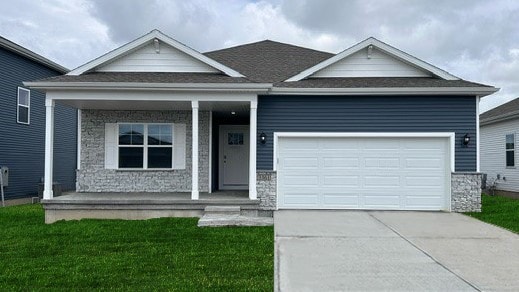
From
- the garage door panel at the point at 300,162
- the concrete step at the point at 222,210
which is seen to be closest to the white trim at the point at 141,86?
the garage door panel at the point at 300,162

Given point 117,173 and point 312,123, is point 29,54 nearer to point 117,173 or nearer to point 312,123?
point 117,173

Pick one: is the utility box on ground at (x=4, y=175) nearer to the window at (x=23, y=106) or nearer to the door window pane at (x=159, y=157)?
the window at (x=23, y=106)

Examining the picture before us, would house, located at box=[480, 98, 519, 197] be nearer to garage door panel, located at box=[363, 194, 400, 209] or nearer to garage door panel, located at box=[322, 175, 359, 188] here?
garage door panel, located at box=[363, 194, 400, 209]

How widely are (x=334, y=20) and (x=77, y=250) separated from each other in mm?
13054

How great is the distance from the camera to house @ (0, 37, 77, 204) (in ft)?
50.9

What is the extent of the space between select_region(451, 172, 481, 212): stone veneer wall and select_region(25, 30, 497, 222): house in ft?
0.08

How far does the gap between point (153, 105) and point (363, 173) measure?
5.80 meters

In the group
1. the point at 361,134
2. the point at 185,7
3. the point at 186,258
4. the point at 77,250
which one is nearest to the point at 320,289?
the point at 186,258

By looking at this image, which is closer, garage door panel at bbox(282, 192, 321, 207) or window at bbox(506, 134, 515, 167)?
garage door panel at bbox(282, 192, 321, 207)

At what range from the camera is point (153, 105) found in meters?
12.4

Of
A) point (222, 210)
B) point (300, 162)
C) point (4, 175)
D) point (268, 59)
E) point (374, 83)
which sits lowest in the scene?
point (222, 210)

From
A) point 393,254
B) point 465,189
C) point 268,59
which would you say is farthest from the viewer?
point 268,59

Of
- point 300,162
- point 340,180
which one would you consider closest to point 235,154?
point 300,162

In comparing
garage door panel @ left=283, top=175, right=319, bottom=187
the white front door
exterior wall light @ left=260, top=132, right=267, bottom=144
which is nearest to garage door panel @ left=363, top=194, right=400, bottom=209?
garage door panel @ left=283, top=175, right=319, bottom=187
